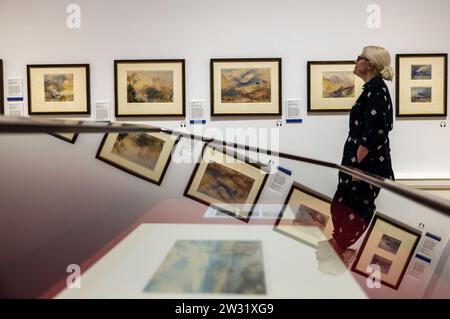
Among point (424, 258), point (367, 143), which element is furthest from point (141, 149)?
point (424, 258)

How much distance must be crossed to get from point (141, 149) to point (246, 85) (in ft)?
4.02

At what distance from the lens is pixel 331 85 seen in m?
3.47

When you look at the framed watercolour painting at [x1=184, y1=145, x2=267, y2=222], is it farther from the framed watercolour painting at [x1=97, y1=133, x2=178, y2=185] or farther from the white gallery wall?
the framed watercolour painting at [x1=97, y1=133, x2=178, y2=185]

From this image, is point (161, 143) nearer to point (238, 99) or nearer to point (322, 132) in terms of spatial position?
point (238, 99)

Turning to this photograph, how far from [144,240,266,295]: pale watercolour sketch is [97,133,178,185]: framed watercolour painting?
1.75 metres

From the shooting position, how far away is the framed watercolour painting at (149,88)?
11.5 ft

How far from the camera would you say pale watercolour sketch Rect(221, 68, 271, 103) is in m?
3.49

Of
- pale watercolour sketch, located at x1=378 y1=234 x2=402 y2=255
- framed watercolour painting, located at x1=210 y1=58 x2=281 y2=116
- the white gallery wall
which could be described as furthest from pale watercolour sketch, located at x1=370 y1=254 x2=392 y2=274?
framed watercolour painting, located at x1=210 y1=58 x2=281 y2=116

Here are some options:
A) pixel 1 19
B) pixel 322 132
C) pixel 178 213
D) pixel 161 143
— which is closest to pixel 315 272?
pixel 178 213

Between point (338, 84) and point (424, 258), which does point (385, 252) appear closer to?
point (424, 258)

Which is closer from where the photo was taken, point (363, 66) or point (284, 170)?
point (363, 66)

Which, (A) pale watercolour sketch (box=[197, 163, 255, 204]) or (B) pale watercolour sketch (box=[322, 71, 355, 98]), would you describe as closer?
(B) pale watercolour sketch (box=[322, 71, 355, 98])
